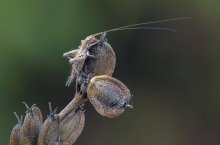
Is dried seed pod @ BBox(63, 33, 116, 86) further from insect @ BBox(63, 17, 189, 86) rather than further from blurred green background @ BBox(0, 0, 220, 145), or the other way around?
blurred green background @ BBox(0, 0, 220, 145)

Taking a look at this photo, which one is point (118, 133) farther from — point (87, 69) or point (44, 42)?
point (87, 69)

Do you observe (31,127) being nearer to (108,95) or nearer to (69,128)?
(69,128)

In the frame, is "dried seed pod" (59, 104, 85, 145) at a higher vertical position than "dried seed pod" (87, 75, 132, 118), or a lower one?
lower

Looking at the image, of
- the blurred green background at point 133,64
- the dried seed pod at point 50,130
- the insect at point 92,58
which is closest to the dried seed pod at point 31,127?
the dried seed pod at point 50,130

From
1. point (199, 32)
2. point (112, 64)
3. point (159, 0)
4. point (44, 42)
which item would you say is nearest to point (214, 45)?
point (199, 32)

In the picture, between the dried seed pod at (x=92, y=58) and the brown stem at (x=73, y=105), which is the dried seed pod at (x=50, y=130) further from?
the dried seed pod at (x=92, y=58)

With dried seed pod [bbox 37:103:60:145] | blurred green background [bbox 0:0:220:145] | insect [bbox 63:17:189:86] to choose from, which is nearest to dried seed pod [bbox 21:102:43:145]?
dried seed pod [bbox 37:103:60:145]
